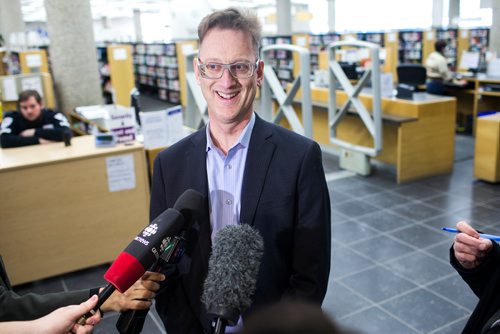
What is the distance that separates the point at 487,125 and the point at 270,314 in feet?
17.5

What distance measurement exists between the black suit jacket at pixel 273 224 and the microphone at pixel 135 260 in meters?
0.31

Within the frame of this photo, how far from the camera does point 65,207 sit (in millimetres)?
3422

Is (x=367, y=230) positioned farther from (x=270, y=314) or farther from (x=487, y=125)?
(x=270, y=314)

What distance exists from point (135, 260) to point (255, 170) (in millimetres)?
467

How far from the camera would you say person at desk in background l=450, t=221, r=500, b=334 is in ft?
4.15

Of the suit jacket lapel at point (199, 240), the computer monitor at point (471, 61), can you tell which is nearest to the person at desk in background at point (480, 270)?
the suit jacket lapel at point (199, 240)

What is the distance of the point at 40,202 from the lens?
3.35m

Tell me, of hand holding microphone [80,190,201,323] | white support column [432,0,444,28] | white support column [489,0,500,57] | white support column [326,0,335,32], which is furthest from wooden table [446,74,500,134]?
white support column [326,0,335,32]

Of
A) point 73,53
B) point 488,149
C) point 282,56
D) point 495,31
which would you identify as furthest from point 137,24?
point 488,149

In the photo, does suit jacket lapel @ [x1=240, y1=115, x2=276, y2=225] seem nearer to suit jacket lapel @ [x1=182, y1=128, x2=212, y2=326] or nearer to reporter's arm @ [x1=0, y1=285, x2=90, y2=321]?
suit jacket lapel @ [x1=182, y1=128, x2=212, y2=326]

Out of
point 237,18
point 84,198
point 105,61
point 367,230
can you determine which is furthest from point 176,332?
point 105,61

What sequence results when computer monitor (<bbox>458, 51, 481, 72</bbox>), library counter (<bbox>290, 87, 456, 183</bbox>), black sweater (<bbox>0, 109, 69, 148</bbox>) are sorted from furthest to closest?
computer monitor (<bbox>458, 51, 481, 72</bbox>), library counter (<bbox>290, 87, 456, 183</bbox>), black sweater (<bbox>0, 109, 69, 148</bbox>)

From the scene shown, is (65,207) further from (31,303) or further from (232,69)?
(232,69)

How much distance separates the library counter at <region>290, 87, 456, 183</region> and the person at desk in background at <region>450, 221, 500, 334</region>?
13.1 feet
